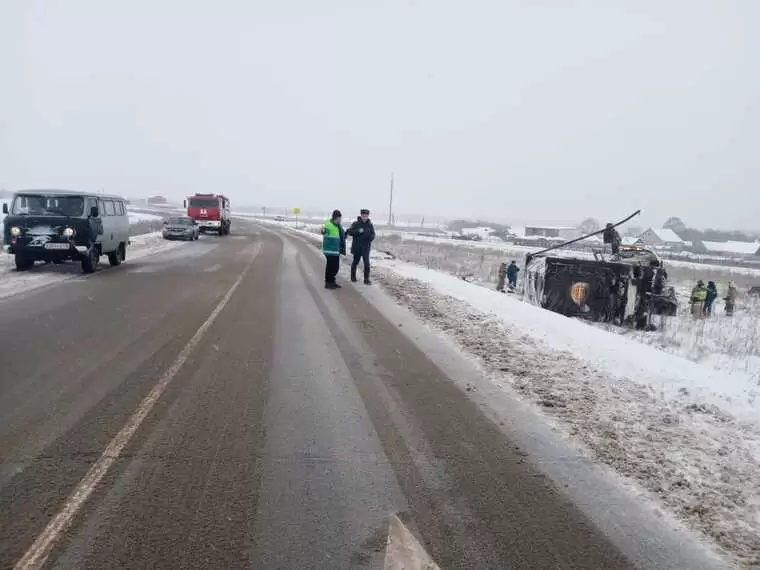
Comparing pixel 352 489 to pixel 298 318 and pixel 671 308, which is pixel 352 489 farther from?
pixel 671 308

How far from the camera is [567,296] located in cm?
1462

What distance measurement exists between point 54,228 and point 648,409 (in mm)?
14226

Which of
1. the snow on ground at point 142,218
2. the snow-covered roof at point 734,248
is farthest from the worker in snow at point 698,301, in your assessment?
the snow-covered roof at point 734,248

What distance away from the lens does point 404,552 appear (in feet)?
8.94

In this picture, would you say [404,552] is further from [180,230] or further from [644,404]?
[180,230]

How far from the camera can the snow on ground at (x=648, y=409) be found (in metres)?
3.46

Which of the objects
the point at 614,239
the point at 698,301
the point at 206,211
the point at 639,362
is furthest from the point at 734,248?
the point at 639,362

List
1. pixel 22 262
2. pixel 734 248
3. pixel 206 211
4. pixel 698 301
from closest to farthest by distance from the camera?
pixel 22 262 → pixel 698 301 → pixel 206 211 → pixel 734 248

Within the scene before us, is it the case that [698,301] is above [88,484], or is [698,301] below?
below

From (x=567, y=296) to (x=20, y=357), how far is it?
13.0m

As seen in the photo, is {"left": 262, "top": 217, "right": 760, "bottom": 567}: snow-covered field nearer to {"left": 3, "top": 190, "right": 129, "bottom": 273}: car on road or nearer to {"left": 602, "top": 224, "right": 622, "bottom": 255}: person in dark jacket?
{"left": 602, "top": 224, "right": 622, "bottom": 255}: person in dark jacket

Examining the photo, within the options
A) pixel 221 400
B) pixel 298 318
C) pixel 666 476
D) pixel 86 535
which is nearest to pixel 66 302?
pixel 298 318

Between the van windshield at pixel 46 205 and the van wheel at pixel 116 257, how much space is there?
77.4 inches

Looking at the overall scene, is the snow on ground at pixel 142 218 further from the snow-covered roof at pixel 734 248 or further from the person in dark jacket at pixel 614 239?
the snow-covered roof at pixel 734 248
